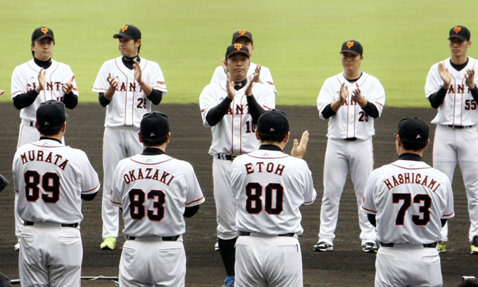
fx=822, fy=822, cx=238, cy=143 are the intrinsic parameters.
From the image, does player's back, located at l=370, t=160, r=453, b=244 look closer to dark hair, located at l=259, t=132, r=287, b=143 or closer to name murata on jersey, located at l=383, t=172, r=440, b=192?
name murata on jersey, located at l=383, t=172, r=440, b=192

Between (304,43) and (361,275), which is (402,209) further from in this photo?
(304,43)

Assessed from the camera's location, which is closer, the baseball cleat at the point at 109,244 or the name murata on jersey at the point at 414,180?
the name murata on jersey at the point at 414,180

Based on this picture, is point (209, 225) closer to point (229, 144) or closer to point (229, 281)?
point (229, 281)

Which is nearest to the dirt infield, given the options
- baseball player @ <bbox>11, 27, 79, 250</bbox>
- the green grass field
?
baseball player @ <bbox>11, 27, 79, 250</bbox>

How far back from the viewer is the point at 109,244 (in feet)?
28.6

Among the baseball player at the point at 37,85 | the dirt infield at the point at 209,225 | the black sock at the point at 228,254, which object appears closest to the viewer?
the black sock at the point at 228,254

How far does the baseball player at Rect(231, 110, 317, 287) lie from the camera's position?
586cm

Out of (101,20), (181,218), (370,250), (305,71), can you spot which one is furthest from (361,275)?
(101,20)

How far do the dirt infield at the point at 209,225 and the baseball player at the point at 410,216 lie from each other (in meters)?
1.89

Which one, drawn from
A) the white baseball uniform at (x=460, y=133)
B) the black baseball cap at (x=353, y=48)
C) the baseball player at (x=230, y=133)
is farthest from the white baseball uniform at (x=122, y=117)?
the white baseball uniform at (x=460, y=133)

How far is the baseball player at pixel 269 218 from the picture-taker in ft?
19.2

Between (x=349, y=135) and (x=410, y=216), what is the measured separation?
3.03 meters

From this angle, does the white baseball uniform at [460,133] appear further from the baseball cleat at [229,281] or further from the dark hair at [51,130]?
the dark hair at [51,130]

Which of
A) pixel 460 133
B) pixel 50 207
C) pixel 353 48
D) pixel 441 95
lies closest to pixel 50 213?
pixel 50 207
